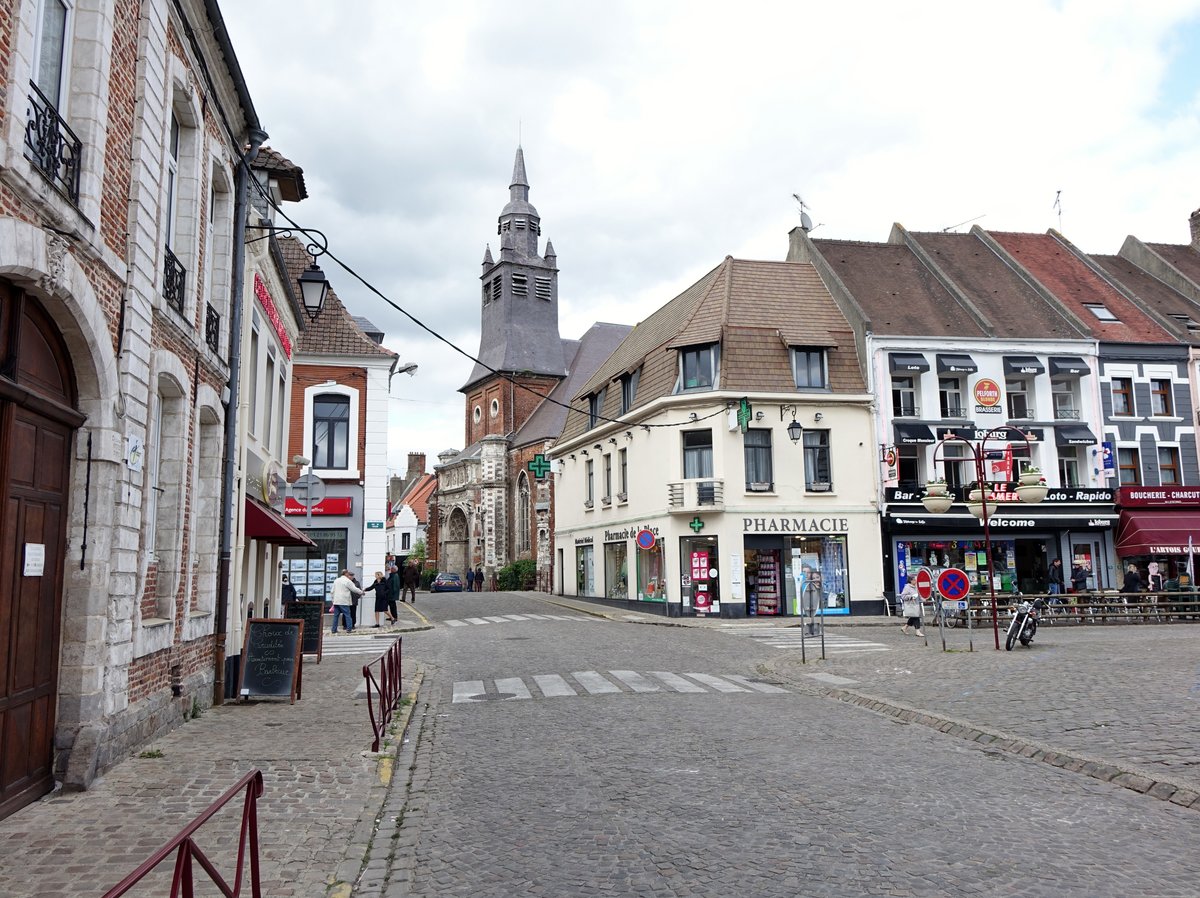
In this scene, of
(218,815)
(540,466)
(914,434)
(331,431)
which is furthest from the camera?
(540,466)

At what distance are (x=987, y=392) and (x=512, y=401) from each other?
35428 mm

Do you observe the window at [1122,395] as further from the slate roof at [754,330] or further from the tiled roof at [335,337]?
the tiled roof at [335,337]

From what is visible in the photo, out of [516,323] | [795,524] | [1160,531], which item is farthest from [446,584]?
[1160,531]

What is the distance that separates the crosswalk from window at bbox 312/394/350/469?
11.4m

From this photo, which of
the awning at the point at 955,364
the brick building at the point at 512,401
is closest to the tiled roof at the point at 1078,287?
the awning at the point at 955,364

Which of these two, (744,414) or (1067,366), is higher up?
(1067,366)

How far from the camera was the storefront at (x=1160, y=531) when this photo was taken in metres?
29.6

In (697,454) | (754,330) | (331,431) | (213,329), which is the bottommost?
(213,329)

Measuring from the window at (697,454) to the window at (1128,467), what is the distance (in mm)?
13427

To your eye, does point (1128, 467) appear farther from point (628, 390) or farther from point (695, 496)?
point (628, 390)

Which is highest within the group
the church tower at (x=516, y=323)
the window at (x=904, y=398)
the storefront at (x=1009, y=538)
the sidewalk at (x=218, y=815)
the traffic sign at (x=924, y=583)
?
the church tower at (x=516, y=323)

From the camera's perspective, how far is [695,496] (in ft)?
96.9

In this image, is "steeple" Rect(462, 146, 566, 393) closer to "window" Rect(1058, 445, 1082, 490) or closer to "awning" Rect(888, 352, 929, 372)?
"awning" Rect(888, 352, 929, 372)

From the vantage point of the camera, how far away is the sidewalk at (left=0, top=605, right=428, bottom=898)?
5.14 m
